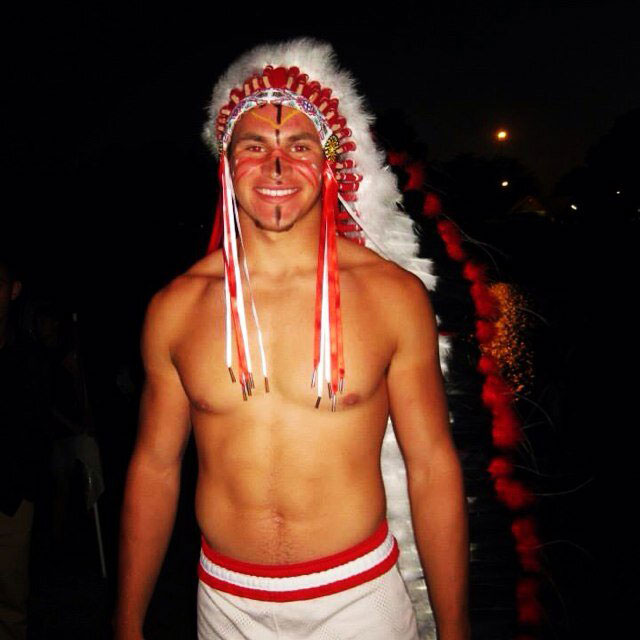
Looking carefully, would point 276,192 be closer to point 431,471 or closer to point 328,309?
point 328,309

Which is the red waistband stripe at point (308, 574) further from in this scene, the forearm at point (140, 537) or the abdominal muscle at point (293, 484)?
the forearm at point (140, 537)

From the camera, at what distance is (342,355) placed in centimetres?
156

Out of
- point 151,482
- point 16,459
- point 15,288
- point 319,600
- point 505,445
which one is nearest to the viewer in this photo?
point 319,600

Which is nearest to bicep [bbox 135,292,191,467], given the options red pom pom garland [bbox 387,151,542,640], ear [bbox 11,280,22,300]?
red pom pom garland [bbox 387,151,542,640]

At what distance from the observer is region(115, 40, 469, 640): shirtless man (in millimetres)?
1510

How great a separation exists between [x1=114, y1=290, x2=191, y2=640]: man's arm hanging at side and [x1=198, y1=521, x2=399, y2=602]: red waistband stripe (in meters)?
0.28

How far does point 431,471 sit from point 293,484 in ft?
1.27

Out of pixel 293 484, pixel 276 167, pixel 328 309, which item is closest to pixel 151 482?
pixel 293 484

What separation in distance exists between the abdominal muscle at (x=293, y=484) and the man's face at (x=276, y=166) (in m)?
0.56

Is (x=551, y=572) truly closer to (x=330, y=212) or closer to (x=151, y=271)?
(x=330, y=212)

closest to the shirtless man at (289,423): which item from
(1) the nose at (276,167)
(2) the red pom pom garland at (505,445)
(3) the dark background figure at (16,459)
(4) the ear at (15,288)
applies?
(1) the nose at (276,167)

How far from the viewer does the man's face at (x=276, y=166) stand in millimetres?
1608

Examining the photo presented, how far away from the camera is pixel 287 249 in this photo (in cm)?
171

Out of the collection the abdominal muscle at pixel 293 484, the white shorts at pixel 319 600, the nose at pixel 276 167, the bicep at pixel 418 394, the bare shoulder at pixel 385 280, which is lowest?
the white shorts at pixel 319 600
